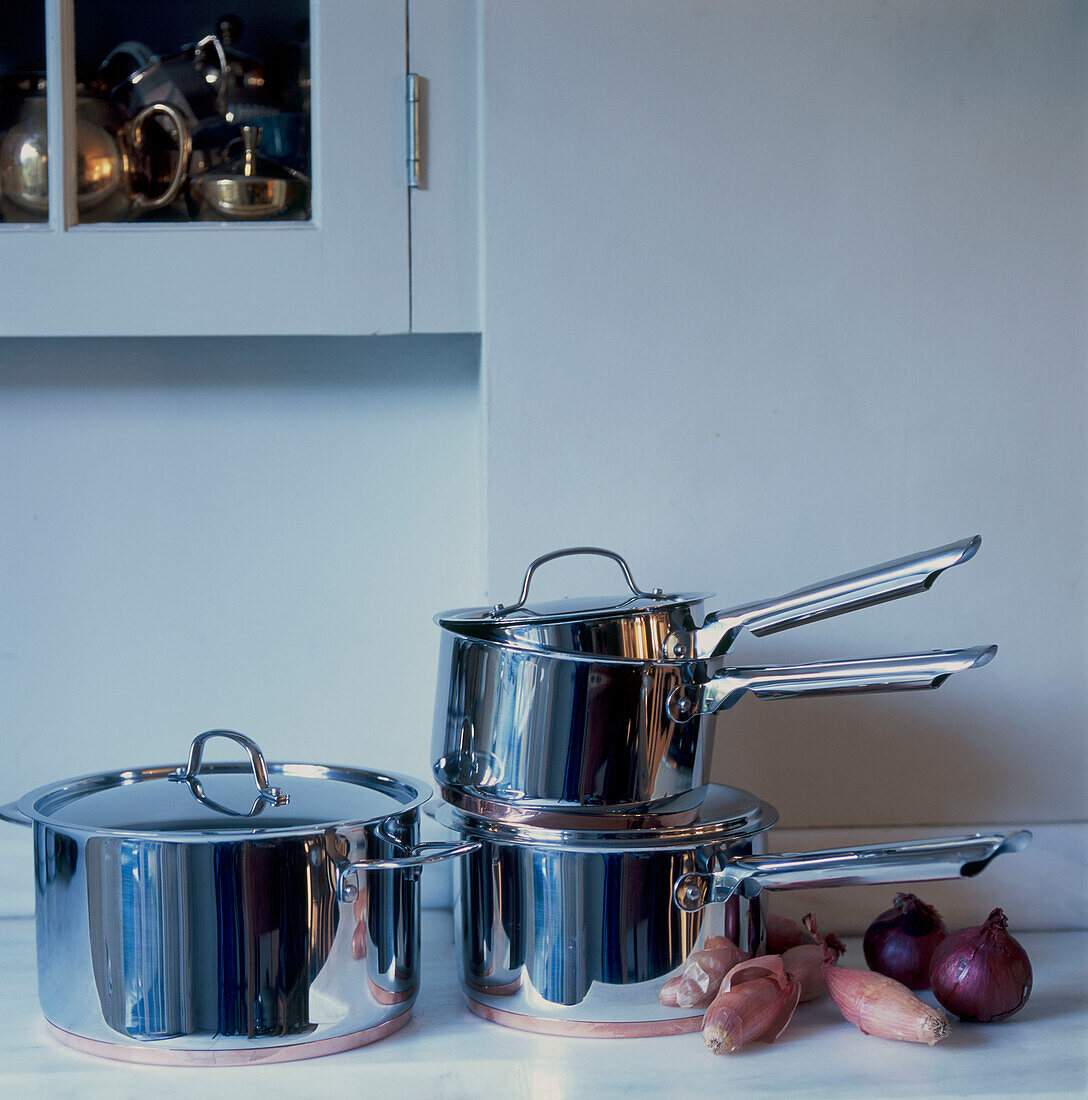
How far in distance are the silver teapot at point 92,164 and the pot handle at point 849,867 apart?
0.69 m

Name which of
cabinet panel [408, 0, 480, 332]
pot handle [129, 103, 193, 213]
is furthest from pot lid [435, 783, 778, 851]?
pot handle [129, 103, 193, 213]

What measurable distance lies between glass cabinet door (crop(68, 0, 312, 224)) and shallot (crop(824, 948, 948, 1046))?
72 centimetres

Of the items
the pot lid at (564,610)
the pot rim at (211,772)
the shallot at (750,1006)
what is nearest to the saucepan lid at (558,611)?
the pot lid at (564,610)

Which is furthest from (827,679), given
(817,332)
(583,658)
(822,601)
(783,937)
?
(817,332)

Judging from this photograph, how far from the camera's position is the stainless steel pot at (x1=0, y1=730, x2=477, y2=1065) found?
70 cm

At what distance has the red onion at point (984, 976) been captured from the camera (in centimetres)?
77

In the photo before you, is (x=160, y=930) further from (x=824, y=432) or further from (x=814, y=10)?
(x=814, y=10)

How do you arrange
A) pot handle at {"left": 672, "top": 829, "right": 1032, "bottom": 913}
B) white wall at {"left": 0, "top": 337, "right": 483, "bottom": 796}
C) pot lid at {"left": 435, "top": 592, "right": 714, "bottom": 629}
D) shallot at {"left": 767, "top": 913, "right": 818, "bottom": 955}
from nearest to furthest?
pot handle at {"left": 672, "top": 829, "right": 1032, "bottom": 913}
pot lid at {"left": 435, "top": 592, "right": 714, "bottom": 629}
shallot at {"left": 767, "top": 913, "right": 818, "bottom": 955}
white wall at {"left": 0, "top": 337, "right": 483, "bottom": 796}

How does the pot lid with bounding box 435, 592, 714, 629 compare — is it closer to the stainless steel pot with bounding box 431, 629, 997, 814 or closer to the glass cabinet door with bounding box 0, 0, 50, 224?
the stainless steel pot with bounding box 431, 629, 997, 814

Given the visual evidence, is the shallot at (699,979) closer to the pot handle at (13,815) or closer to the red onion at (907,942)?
the red onion at (907,942)

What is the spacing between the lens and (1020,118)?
98 centimetres

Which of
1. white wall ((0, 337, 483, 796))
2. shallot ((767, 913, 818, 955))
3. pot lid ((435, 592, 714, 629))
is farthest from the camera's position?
white wall ((0, 337, 483, 796))

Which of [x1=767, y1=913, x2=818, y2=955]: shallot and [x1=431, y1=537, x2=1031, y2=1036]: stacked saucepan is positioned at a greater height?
[x1=431, y1=537, x2=1031, y2=1036]: stacked saucepan

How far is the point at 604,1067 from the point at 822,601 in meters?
0.32
